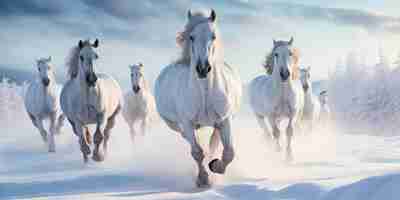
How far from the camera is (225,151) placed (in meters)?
7.26

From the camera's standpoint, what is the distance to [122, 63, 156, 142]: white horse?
1752cm

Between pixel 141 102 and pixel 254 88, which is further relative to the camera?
pixel 141 102

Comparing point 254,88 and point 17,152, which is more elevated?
point 254,88

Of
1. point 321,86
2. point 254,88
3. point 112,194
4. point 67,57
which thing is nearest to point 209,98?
point 112,194

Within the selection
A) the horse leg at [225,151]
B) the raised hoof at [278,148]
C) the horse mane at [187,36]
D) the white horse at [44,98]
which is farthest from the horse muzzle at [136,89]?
the horse leg at [225,151]

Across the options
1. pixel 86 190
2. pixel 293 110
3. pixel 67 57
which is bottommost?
pixel 86 190

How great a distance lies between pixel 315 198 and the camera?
16.4 ft

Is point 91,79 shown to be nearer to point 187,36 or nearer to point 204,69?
point 187,36

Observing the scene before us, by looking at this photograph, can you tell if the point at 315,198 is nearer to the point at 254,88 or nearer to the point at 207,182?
the point at 207,182

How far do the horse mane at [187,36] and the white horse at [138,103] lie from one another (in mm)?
9270

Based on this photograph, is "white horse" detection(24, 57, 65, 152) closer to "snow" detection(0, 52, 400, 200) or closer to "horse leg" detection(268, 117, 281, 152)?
"snow" detection(0, 52, 400, 200)

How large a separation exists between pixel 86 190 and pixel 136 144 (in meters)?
9.29

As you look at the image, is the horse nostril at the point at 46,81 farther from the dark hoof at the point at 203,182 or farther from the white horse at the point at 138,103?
the dark hoof at the point at 203,182

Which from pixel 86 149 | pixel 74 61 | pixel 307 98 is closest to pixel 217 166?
pixel 86 149
